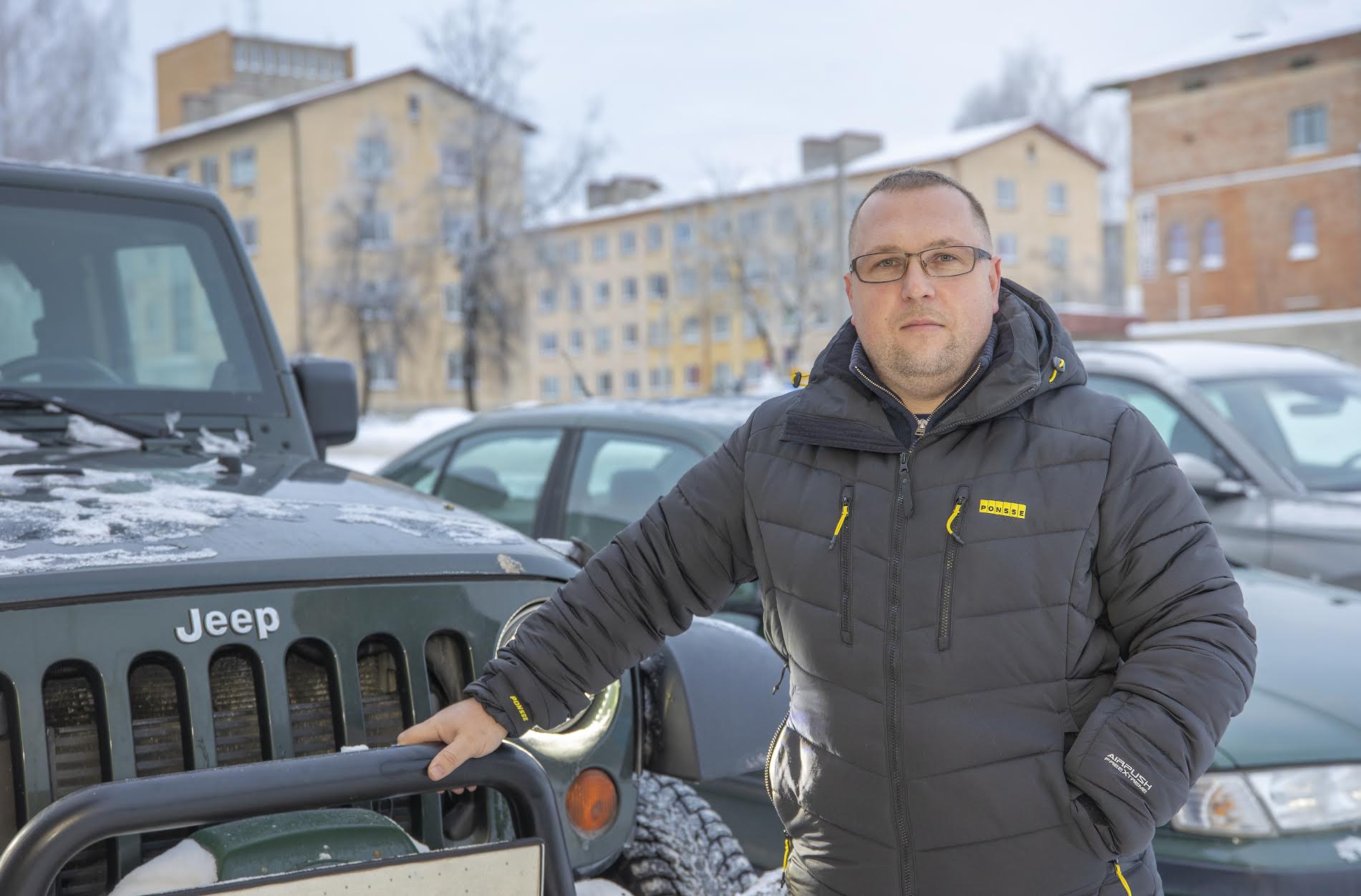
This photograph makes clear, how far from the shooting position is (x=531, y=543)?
8.91 feet

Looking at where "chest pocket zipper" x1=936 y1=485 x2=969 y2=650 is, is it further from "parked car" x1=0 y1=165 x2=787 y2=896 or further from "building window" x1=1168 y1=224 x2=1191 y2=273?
"building window" x1=1168 y1=224 x2=1191 y2=273

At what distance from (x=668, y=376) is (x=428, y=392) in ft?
67.5

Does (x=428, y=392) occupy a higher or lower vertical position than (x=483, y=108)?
lower

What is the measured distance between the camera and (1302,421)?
6074mm

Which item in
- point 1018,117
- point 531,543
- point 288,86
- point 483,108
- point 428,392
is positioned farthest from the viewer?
point 1018,117

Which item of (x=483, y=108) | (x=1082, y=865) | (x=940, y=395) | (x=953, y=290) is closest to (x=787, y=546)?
(x=940, y=395)

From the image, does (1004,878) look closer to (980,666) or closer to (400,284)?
(980,666)

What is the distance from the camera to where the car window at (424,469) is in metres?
5.58

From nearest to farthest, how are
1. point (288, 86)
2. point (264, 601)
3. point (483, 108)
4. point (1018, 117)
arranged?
1. point (264, 601)
2. point (483, 108)
3. point (288, 86)
4. point (1018, 117)

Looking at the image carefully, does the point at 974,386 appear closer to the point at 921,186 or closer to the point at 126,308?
the point at 921,186

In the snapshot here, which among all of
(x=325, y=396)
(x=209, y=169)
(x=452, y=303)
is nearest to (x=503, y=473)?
(x=325, y=396)

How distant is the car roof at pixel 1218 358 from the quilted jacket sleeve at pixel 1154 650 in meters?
4.12

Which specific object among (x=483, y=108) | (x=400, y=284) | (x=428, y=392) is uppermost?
(x=483, y=108)

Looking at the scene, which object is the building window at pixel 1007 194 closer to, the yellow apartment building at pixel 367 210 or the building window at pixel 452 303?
the yellow apartment building at pixel 367 210
